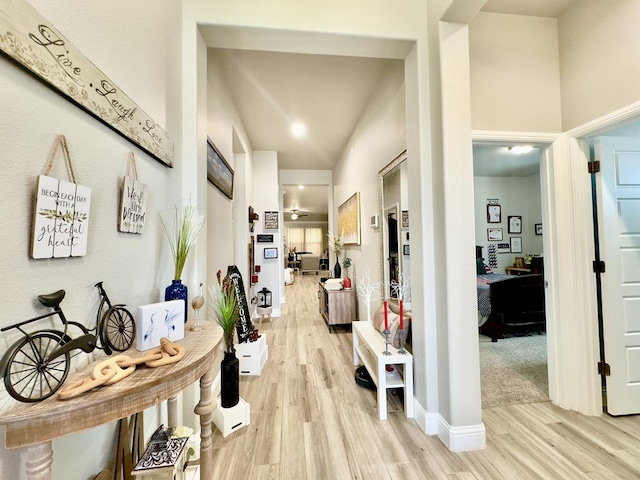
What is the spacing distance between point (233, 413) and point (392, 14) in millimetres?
2980

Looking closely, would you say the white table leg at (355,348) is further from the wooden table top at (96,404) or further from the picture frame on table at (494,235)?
the picture frame on table at (494,235)

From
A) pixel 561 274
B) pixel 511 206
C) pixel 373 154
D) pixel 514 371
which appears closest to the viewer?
pixel 561 274

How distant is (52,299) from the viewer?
73 centimetres

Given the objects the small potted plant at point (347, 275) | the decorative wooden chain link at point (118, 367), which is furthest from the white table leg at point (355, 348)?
the decorative wooden chain link at point (118, 367)

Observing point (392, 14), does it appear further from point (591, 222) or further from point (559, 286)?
point (559, 286)

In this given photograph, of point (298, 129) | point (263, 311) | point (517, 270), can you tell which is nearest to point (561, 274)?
point (298, 129)

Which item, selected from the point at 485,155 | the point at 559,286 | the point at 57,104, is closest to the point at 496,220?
the point at 485,155

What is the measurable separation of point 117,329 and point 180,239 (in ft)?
1.76

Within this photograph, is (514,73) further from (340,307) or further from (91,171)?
(340,307)

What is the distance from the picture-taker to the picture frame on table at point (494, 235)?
19.3 feet

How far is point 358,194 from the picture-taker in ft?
12.2

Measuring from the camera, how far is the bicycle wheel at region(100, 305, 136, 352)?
85 cm

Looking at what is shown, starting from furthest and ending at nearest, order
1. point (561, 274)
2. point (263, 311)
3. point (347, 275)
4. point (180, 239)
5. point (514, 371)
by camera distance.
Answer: point (347, 275), point (263, 311), point (514, 371), point (561, 274), point (180, 239)

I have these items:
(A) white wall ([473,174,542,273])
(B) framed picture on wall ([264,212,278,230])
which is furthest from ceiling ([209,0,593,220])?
(A) white wall ([473,174,542,273])
